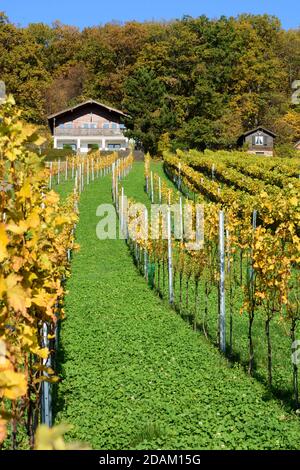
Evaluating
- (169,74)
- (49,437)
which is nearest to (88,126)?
(169,74)

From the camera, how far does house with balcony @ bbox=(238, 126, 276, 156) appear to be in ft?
174

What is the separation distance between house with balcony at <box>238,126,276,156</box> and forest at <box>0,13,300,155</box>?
1329mm

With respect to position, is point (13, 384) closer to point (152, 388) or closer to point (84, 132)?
point (152, 388)

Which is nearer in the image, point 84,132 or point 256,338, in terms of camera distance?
point 256,338

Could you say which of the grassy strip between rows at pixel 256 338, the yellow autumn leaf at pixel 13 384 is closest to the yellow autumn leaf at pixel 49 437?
the yellow autumn leaf at pixel 13 384

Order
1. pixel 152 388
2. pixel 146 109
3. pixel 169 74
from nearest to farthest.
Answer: pixel 152 388
pixel 146 109
pixel 169 74

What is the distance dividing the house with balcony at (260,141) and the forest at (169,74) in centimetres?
→ 133

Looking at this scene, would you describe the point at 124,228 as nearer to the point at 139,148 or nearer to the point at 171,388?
the point at 171,388

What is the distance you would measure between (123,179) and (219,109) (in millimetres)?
23516

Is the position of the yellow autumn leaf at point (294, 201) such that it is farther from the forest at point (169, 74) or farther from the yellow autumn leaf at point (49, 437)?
the forest at point (169, 74)

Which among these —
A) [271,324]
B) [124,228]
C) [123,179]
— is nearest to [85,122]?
[123,179]

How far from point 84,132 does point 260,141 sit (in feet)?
55.2

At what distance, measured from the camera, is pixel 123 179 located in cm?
3353

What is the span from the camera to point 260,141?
5328 centimetres
